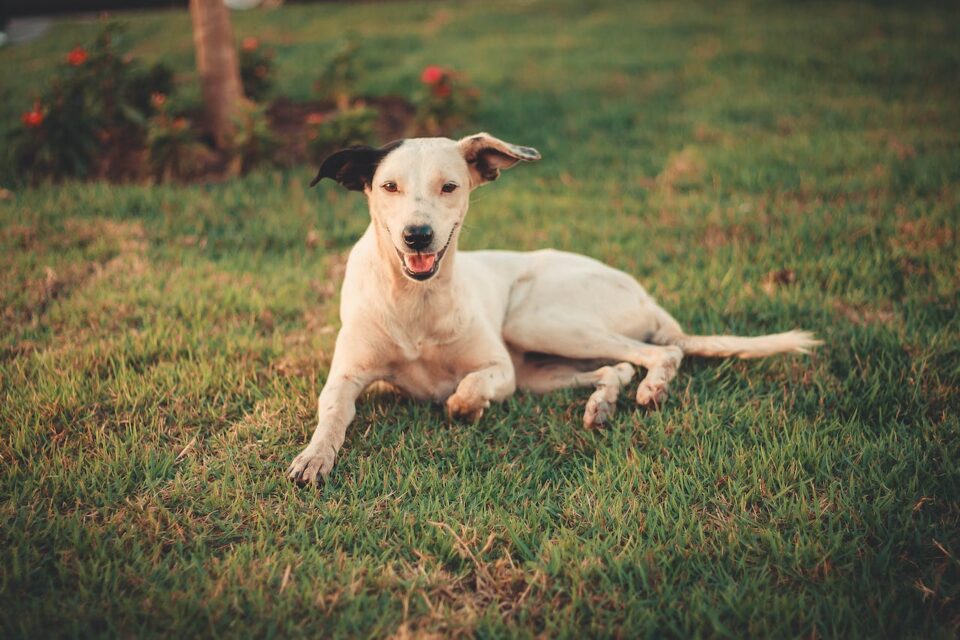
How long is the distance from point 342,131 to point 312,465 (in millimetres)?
4585

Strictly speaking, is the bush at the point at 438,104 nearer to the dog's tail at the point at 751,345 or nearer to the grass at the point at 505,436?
the grass at the point at 505,436

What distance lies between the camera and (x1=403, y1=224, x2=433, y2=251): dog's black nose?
282 cm

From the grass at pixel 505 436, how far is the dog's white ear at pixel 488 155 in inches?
48.3

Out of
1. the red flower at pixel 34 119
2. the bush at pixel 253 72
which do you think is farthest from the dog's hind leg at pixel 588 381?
the bush at pixel 253 72

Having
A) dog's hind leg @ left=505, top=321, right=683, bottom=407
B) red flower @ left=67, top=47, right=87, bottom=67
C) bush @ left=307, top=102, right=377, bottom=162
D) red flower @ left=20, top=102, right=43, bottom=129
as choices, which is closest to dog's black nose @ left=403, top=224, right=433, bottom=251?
dog's hind leg @ left=505, top=321, right=683, bottom=407

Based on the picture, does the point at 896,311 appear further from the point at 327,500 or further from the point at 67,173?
the point at 67,173

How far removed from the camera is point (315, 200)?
623 centimetres

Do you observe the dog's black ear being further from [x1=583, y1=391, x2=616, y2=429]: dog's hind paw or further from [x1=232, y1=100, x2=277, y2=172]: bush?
[x1=232, y1=100, x2=277, y2=172]: bush

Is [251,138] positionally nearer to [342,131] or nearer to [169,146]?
[169,146]

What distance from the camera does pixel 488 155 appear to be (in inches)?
130

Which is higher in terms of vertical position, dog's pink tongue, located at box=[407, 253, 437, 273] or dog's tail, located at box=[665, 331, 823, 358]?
dog's pink tongue, located at box=[407, 253, 437, 273]

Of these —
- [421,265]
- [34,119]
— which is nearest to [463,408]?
[421,265]

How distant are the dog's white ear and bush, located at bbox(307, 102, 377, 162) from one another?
11.5 ft

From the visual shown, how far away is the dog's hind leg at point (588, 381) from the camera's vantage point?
10.6 ft
